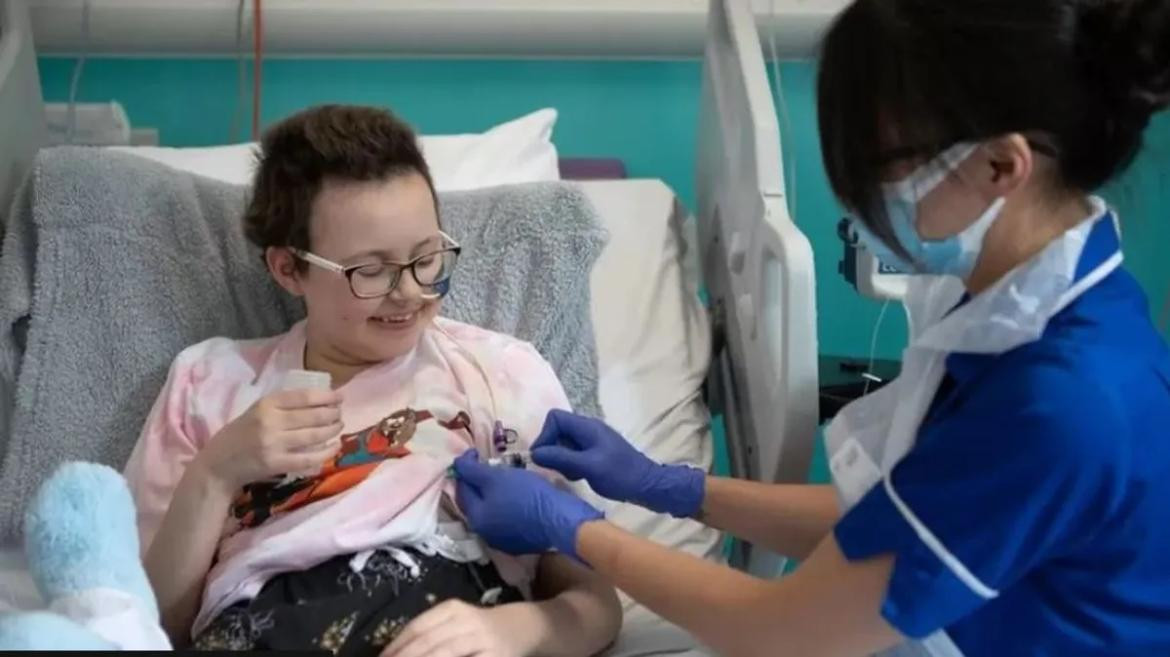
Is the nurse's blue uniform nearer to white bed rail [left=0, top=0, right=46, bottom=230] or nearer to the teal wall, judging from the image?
the teal wall

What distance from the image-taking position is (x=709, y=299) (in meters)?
2.13

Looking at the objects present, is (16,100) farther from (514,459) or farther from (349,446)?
(514,459)

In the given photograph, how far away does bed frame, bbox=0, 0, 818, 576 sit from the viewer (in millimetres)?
1524

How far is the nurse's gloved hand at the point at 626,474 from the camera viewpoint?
1.57m

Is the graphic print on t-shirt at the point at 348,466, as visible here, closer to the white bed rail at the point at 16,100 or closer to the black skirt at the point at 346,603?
the black skirt at the point at 346,603

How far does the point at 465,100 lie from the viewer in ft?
7.95

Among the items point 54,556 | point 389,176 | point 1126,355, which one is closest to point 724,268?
point 389,176

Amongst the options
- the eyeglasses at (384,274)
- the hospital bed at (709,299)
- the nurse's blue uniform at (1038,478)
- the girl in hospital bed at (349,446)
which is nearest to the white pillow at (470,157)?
the hospital bed at (709,299)

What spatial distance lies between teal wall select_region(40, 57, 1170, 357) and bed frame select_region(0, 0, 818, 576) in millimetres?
259

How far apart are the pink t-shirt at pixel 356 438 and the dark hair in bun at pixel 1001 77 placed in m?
0.65

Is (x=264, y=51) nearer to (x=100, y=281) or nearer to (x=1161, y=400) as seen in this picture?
(x=100, y=281)

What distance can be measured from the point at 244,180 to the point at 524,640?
97 centimetres

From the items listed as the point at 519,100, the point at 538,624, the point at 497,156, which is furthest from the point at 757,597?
the point at 519,100

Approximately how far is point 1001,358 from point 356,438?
778 mm
